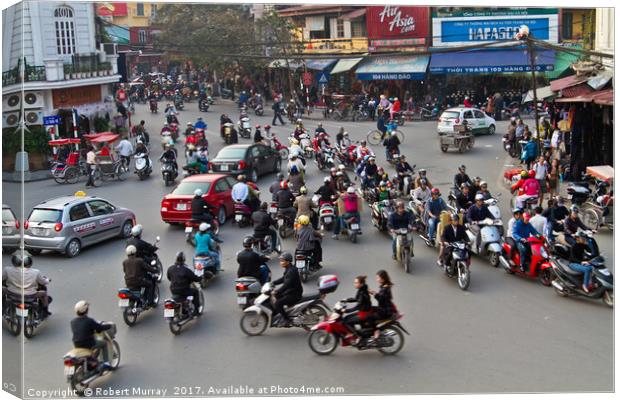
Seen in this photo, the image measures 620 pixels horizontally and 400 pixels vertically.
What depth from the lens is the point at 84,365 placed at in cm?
1105

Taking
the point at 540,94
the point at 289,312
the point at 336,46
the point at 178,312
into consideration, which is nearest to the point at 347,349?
the point at 289,312

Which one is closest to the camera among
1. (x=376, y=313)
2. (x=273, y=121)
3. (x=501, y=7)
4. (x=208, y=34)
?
(x=376, y=313)

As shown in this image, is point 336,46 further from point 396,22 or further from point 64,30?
point 64,30

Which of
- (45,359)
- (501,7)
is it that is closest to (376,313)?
(45,359)

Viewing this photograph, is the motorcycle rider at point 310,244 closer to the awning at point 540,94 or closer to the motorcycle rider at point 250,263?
the motorcycle rider at point 250,263

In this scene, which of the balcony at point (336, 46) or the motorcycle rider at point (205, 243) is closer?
the motorcycle rider at point (205, 243)

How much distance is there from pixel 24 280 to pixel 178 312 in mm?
2263

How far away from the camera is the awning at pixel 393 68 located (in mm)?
16188

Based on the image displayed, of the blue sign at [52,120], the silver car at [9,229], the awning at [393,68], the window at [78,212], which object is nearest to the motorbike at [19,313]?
the silver car at [9,229]

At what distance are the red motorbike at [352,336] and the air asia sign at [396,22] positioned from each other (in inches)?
207

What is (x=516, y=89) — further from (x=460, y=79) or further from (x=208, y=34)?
(x=208, y=34)

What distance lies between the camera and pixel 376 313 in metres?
11.8

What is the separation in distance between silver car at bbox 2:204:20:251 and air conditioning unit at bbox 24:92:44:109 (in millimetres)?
1580

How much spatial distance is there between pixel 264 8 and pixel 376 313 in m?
6.02
